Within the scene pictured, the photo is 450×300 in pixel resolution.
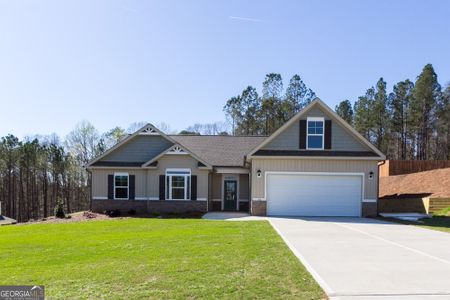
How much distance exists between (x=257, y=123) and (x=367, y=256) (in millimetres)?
35074

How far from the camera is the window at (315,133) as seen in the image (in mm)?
19094

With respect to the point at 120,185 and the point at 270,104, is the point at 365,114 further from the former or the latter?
the point at 120,185

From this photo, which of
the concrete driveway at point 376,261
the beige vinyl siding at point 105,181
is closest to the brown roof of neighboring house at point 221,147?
the beige vinyl siding at point 105,181

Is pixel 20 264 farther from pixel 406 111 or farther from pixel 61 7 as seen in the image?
pixel 406 111

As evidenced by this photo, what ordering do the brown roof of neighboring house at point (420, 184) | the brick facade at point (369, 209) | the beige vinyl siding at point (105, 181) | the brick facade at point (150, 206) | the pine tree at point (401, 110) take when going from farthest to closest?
1. the pine tree at point (401, 110)
2. the brown roof of neighboring house at point (420, 184)
3. the beige vinyl siding at point (105, 181)
4. the brick facade at point (150, 206)
5. the brick facade at point (369, 209)

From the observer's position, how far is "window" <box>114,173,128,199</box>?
838 inches

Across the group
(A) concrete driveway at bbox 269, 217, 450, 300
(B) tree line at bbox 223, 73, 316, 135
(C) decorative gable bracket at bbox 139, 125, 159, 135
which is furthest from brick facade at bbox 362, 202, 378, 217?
(B) tree line at bbox 223, 73, 316, 135

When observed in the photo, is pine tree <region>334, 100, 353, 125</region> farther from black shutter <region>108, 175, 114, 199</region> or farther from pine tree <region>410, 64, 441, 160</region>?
black shutter <region>108, 175, 114, 199</region>

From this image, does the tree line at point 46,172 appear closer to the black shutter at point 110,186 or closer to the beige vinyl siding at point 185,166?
the black shutter at point 110,186

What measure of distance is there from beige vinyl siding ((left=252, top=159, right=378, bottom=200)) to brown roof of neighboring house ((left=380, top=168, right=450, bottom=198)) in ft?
27.7

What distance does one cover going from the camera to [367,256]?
824 cm

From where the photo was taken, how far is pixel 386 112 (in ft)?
147

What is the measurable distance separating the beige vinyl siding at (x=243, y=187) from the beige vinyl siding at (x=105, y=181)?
544 centimetres

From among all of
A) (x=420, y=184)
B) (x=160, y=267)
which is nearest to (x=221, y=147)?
(x=420, y=184)
